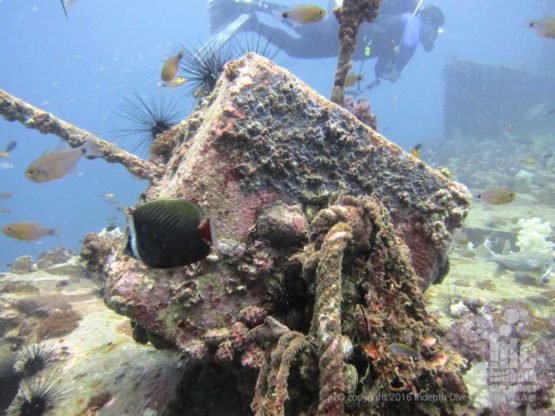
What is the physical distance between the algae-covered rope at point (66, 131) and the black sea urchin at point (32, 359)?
2.55m

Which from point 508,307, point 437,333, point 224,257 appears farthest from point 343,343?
point 508,307

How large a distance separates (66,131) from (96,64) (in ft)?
585

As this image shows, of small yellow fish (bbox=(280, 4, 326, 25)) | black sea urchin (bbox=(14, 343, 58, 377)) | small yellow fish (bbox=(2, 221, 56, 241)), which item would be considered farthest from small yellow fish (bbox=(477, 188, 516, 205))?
small yellow fish (bbox=(2, 221, 56, 241))

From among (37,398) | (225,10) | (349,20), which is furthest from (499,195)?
(225,10)

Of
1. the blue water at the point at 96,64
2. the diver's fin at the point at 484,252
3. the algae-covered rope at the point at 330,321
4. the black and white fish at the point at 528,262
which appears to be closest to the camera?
the algae-covered rope at the point at 330,321

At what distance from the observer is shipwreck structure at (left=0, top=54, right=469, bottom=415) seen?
2.02 m

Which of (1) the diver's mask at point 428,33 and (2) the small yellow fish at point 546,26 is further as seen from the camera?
(1) the diver's mask at point 428,33

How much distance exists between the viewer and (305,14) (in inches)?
235

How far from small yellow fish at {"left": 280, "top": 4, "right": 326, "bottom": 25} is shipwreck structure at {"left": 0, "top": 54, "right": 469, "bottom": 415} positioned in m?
3.27

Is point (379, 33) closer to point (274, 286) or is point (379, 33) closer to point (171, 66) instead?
point (171, 66)

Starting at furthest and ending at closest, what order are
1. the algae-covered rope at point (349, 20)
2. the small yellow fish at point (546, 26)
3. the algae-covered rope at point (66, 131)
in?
the small yellow fish at point (546, 26)
the algae-covered rope at point (66, 131)
the algae-covered rope at point (349, 20)

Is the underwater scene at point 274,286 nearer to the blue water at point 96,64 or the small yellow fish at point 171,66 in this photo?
the small yellow fish at point 171,66

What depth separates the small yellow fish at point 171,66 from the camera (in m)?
5.75

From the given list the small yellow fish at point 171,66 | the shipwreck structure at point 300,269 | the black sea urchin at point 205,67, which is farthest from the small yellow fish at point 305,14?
the shipwreck structure at point 300,269
